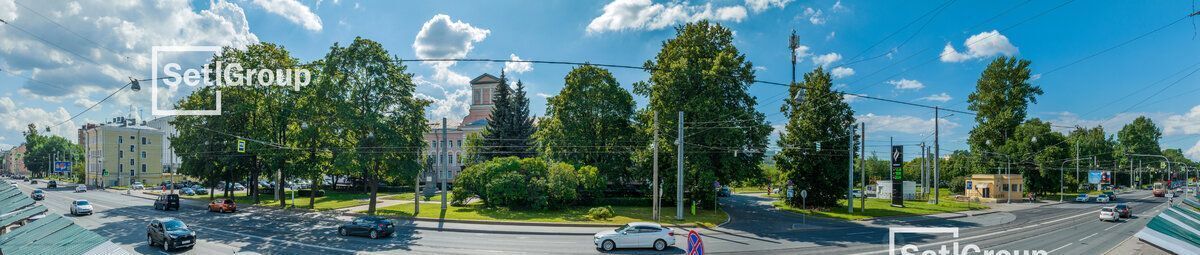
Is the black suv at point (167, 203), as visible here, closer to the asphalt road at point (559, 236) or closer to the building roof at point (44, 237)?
the asphalt road at point (559, 236)

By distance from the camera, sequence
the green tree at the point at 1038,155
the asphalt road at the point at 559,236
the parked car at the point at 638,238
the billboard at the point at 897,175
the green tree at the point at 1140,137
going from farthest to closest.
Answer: the green tree at the point at 1140,137, the green tree at the point at 1038,155, the billboard at the point at 897,175, the asphalt road at the point at 559,236, the parked car at the point at 638,238

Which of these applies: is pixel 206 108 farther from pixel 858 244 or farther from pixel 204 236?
pixel 858 244

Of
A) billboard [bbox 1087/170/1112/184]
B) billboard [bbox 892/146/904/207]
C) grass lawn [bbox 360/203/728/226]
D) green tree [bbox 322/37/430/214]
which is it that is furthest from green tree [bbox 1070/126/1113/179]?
green tree [bbox 322/37/430/214]

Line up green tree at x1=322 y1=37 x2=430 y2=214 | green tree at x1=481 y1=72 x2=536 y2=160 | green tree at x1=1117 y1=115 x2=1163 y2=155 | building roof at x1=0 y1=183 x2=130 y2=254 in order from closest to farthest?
building roof at x1=0 y1=183 x2=130 y2=254 → green tree at x1=322 y1=37 x2=430 y2=214 → green tree at x1=481 y1=72 x2=536 y2=160 → green tree at x1=1117 y1=115 x2=1163 y2=155

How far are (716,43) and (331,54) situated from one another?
29737 millimetres

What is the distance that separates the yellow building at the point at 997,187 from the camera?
63.2 metres

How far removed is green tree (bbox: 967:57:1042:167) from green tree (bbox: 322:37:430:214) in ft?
234

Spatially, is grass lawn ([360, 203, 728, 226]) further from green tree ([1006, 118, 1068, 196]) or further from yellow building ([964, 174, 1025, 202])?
green tree ([1006, 118, 1068, 196])

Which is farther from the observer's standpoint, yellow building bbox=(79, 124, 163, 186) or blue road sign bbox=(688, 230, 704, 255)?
yellow building bbox=(79, 124, 163, 186)

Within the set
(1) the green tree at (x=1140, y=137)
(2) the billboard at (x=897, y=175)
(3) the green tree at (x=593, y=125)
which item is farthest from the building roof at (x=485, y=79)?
(1) the green tree at (x=1140, y=137)

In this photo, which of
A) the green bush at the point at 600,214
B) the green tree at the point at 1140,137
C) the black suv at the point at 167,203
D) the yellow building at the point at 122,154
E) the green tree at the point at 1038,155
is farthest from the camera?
the green tree at the point at 1140,137

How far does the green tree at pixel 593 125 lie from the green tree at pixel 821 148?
46.4 feet

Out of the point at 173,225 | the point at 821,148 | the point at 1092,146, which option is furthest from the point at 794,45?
the point at 1092,146

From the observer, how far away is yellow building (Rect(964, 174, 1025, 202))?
63.2 meters
